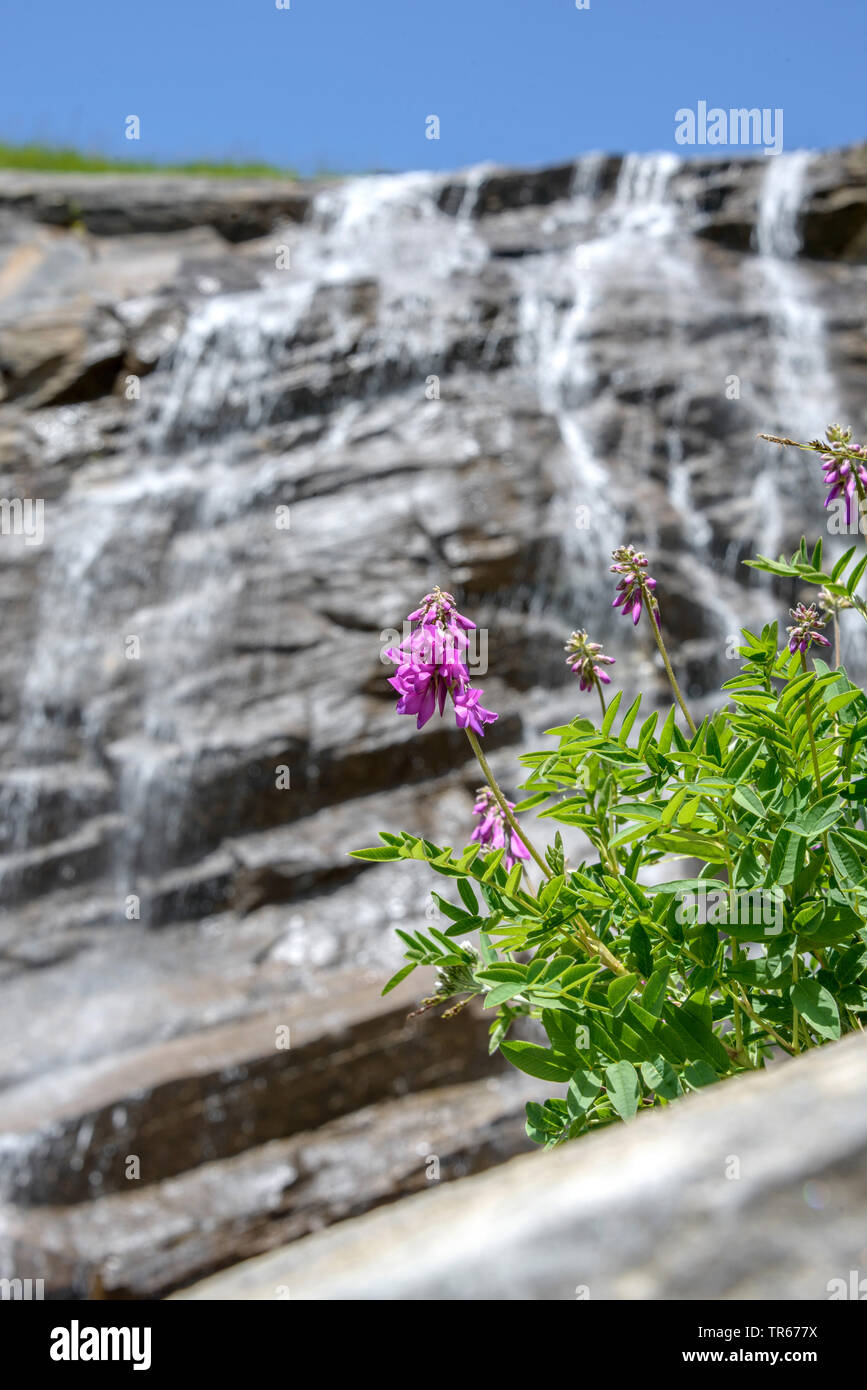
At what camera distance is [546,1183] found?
2.15 feet

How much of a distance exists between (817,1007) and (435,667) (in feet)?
2.71

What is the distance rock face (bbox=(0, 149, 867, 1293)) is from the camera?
289 inches

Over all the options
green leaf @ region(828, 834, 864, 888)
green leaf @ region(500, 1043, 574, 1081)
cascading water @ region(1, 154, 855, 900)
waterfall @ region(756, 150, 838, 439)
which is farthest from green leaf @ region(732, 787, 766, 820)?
waterfall @ region(756, 150, 838, 439)

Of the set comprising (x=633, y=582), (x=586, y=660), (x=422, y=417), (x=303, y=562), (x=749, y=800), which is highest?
(x=422, y=417)

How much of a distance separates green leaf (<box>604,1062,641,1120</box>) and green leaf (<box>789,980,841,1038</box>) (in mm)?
265

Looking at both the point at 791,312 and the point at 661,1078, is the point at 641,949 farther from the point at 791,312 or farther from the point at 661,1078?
the point at 791,312

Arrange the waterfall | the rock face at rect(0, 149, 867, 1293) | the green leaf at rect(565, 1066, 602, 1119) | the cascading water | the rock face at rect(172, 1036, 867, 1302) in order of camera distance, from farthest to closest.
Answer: the waterfall, the cascading water, the rock face at rect(0, 149, 867, 1293), the green leaf at rect(565, 1066, 602, 1119), the rock face at rect(172, 1036, 867, 1302)

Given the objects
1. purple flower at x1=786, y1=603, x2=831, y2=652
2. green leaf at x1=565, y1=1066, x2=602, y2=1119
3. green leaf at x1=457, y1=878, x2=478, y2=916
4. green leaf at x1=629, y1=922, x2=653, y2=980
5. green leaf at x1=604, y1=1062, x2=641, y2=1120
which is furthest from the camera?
purple flower at x1=786, y1=603, x2=831, y2=652

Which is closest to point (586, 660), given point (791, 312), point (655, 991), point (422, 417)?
point (655, 991)

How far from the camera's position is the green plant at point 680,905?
1646 mm

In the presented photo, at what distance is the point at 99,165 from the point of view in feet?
56.1

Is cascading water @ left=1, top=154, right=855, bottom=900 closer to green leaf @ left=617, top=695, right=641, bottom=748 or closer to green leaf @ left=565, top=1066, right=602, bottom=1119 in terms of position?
green leaf @ left=617, top=695, right=641, bottom=748

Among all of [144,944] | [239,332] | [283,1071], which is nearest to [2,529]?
[239,332]
